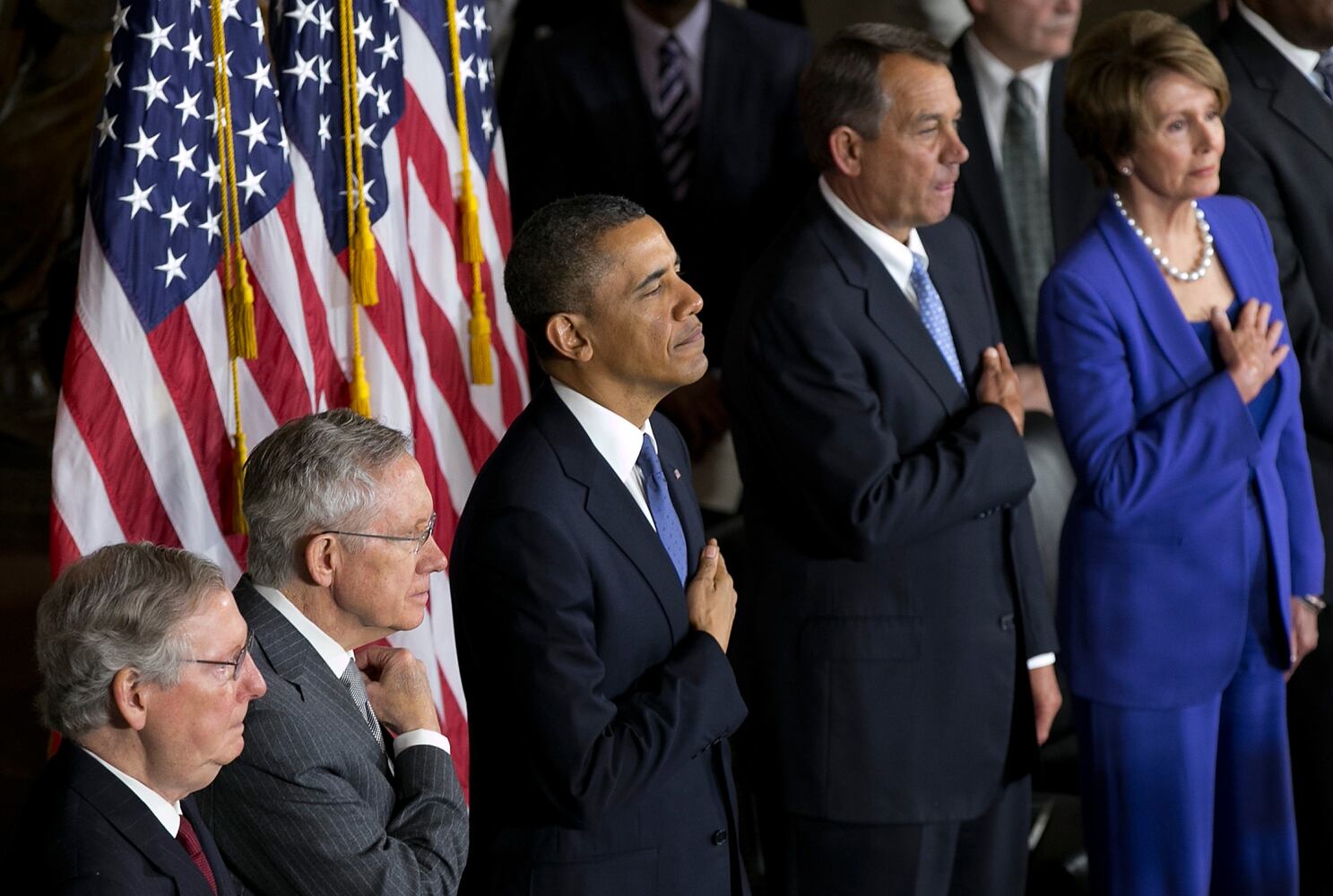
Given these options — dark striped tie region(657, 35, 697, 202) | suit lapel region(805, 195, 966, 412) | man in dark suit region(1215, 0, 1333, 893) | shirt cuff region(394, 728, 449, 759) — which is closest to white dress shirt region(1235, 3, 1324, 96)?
man in dark suit region(1215, 0, 1333, 893)

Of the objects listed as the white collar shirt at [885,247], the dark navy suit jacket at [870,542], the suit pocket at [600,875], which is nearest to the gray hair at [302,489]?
the suit pocket at [600,875]

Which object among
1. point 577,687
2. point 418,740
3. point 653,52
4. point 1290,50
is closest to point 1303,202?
point 1290,50

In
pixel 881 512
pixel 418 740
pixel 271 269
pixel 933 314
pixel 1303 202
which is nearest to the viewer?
pixel 418 740

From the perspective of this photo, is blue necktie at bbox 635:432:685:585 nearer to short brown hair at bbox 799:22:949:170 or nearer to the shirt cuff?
the shirt cuff

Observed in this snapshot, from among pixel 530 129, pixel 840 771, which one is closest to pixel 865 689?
pixel 840 771

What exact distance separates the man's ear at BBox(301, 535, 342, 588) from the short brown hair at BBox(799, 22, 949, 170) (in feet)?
4.25

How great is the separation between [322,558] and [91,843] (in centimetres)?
50

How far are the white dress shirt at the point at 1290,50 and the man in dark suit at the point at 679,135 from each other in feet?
4.53

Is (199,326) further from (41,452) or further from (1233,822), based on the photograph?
(41,452)

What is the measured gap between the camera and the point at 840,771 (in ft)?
10.1

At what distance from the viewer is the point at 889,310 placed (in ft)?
10.00

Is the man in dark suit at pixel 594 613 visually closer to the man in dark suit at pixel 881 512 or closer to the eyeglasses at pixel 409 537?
the eyeglasses at pixel 409 537

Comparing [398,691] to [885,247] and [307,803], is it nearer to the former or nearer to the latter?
[307,803]

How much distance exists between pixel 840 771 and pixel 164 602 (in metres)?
1.45
